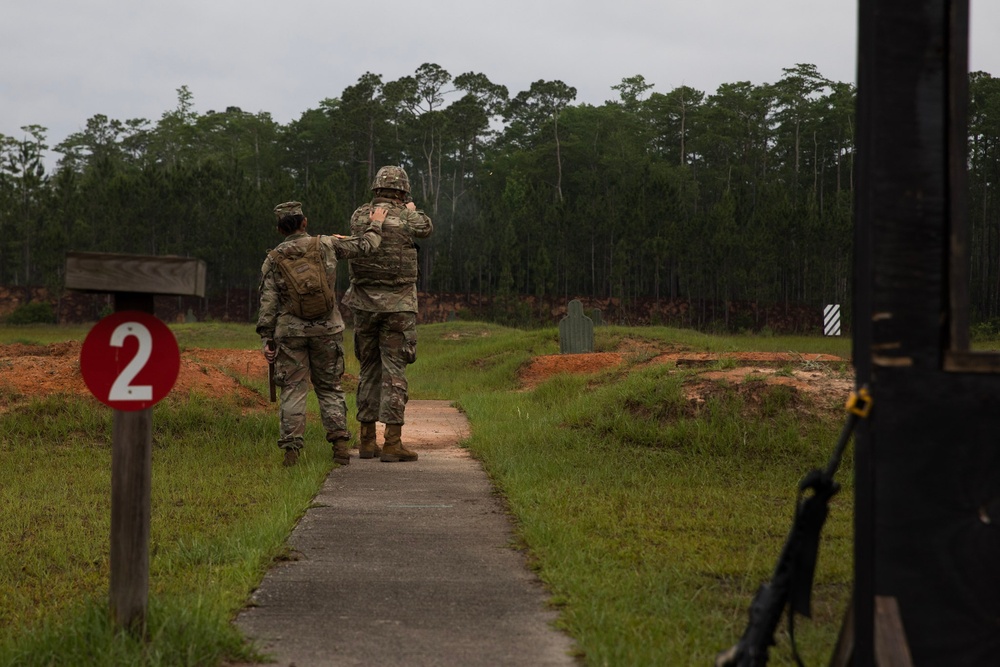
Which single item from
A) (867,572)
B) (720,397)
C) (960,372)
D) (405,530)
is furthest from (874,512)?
(720,397)

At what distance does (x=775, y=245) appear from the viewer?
178 feet

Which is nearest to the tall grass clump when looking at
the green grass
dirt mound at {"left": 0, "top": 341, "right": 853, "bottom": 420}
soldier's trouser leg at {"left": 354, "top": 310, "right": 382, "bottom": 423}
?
the green grass

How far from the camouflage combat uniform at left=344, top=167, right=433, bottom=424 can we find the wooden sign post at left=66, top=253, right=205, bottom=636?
4.66 meters

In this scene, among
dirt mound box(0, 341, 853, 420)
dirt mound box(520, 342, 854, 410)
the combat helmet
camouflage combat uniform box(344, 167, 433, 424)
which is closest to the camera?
camouflage combat uniform box(344, 167, 433, 424)

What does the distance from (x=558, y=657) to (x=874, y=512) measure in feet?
4.44

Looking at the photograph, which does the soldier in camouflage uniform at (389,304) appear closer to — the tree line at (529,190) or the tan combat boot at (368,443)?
the tan combat boot at (368,443)

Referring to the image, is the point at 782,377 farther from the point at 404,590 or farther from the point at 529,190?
the point at 529,190

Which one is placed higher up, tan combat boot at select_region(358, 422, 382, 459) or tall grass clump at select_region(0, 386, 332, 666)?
tan combat boot at select_region(358, 422, 382, 459)

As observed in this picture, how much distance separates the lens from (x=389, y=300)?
8523 millimetres

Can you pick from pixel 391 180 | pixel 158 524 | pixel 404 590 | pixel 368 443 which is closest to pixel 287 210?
pixel 391 180

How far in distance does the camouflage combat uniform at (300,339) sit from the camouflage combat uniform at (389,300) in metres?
0.17

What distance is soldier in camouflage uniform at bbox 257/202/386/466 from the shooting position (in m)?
8.27

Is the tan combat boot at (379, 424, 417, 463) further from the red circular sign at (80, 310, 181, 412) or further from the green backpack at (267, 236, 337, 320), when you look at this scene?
the red circular sign at (80, 310, 181, 412)

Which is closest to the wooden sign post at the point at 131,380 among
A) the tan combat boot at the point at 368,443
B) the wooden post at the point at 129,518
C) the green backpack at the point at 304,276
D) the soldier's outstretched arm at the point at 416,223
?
the wooden post at the point at 129,518
